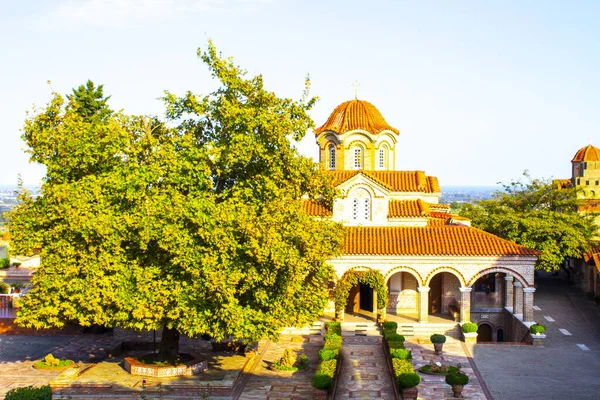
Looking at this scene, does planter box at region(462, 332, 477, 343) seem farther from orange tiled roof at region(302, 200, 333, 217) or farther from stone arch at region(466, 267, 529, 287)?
orange tiled roof at region(302, 200, 333, 217)

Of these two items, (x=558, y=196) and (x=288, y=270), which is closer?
(x=288, y=270)

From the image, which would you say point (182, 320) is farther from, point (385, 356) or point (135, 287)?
point (385, 356)

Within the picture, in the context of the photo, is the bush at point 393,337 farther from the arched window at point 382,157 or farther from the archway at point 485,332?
the arched window at point 382,157

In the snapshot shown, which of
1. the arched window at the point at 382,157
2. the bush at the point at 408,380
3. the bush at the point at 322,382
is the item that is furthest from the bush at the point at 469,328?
the arched window at the point at 382,157

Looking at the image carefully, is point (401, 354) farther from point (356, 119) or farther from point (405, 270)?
point (356, 119)

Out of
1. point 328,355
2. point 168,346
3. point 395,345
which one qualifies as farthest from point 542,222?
point 168,346

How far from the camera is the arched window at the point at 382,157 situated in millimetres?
39188

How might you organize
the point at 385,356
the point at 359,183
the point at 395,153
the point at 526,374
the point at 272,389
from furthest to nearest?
the point at 395,153 < the point at 359,183 < the point at 385,356 < the point at 526,374 < the point at 272,389

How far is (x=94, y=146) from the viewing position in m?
23.2

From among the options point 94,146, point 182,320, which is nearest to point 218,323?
point 182,320

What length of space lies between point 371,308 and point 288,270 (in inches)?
553

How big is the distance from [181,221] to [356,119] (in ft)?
64.7

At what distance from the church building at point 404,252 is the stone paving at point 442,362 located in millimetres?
2006

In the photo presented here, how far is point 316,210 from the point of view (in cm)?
3494
